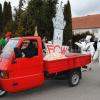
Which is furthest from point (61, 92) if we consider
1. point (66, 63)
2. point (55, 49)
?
point (55, 49)

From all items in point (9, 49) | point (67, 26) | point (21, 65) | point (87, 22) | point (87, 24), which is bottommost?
point (21, 65)

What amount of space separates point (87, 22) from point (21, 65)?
221 ft

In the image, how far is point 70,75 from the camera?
423 inches

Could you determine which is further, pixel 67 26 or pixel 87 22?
pixel 87 22

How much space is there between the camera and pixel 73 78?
1089 cm

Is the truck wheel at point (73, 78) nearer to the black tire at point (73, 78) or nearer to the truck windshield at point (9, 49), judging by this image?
the black tire at point (73, 78)

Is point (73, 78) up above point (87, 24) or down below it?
below

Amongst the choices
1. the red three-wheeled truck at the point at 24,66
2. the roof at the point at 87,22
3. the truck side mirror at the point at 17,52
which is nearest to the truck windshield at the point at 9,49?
the red three-wheeled truck at the point at 24,66

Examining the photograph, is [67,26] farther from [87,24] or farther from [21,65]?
[87,24]

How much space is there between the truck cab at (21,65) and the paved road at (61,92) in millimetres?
404

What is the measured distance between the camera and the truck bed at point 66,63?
969cm

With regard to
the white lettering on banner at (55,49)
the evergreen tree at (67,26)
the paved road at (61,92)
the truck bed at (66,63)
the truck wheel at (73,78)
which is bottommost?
the paved road at (61,92)

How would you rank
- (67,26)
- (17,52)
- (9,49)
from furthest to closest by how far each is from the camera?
(67,26) < (9,49) < (17,52)

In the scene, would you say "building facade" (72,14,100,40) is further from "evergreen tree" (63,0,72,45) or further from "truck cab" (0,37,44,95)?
"truck cab" (0,37,44,95)
